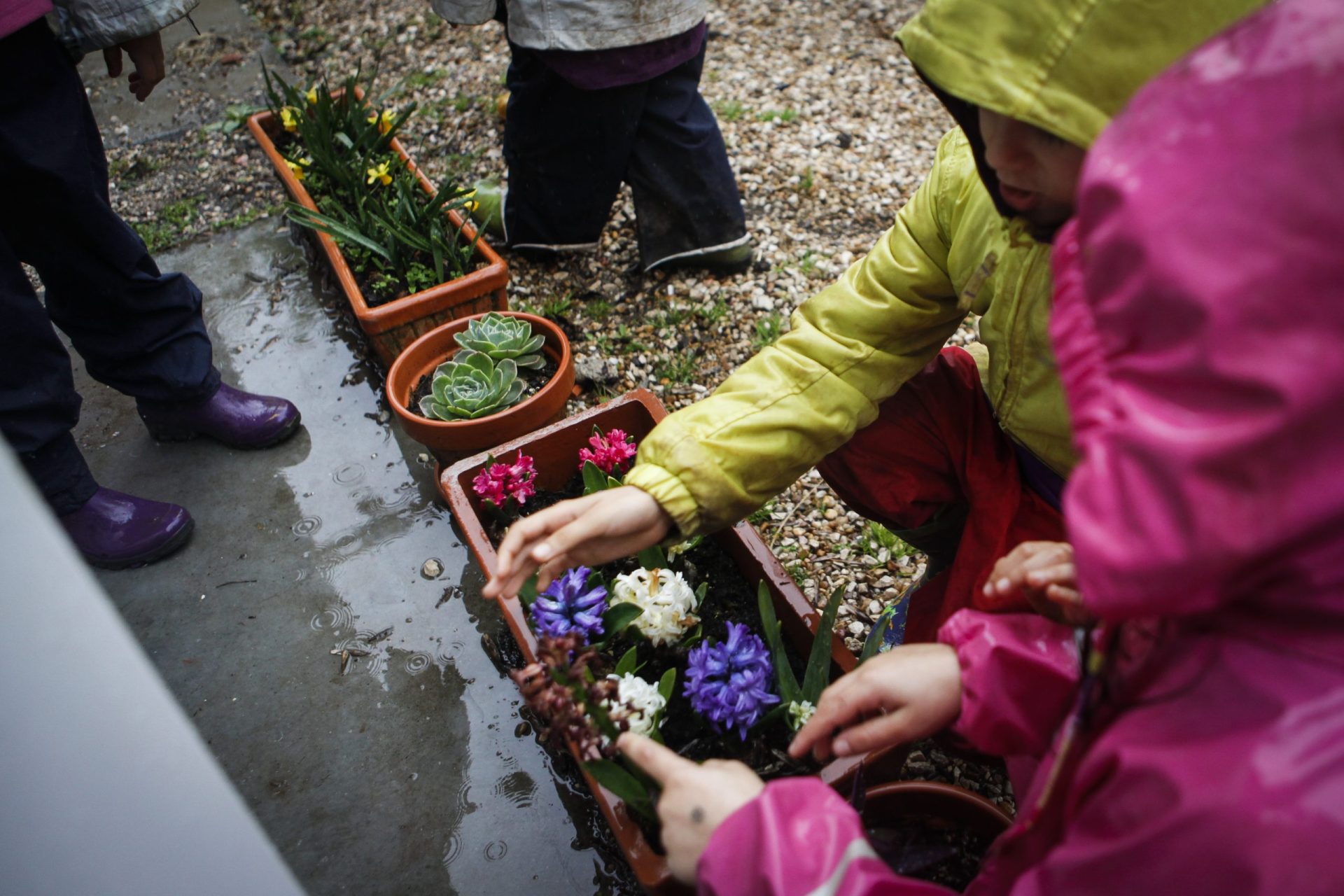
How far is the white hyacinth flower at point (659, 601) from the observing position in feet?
4.88

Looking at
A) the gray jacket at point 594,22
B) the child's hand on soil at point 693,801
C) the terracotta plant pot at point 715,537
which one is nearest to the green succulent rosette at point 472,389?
the terracotta plant pot at point 715,537

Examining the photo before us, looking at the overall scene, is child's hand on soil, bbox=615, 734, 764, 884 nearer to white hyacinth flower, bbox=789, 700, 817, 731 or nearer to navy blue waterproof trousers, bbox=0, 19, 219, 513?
white hyacinth flower, bbox=789, 700, 817, 731

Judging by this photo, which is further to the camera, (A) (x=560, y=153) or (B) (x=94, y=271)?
(A) (x=560, y=153)

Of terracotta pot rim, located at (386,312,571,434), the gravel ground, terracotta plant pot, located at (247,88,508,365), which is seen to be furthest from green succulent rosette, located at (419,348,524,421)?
the gravel ground

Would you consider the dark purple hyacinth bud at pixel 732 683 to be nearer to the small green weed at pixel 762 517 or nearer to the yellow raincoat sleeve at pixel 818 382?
the yellow raincoat sleeve at pixel 818 382

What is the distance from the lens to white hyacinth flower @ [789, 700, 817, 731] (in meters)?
1.36

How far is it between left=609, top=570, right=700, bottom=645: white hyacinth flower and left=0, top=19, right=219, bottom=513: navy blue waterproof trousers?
1.46 metres

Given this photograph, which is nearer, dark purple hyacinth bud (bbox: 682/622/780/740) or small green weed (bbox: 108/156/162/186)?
dark purple hyacinth bud (bbox: 682/622/780/740)

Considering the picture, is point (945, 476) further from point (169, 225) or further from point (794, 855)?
point (169, 225)

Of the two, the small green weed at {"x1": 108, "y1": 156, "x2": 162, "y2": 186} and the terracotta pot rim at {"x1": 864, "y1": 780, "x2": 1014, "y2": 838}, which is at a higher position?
the small green weed at {"x1": 108, "y1": 156, "x2": 162, "y2": 186}

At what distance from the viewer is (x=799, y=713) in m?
1.36

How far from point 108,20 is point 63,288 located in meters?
0.64

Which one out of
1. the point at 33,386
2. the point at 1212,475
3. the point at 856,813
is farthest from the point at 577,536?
the point at 33,386

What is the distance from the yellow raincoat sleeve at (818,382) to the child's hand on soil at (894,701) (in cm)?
39
